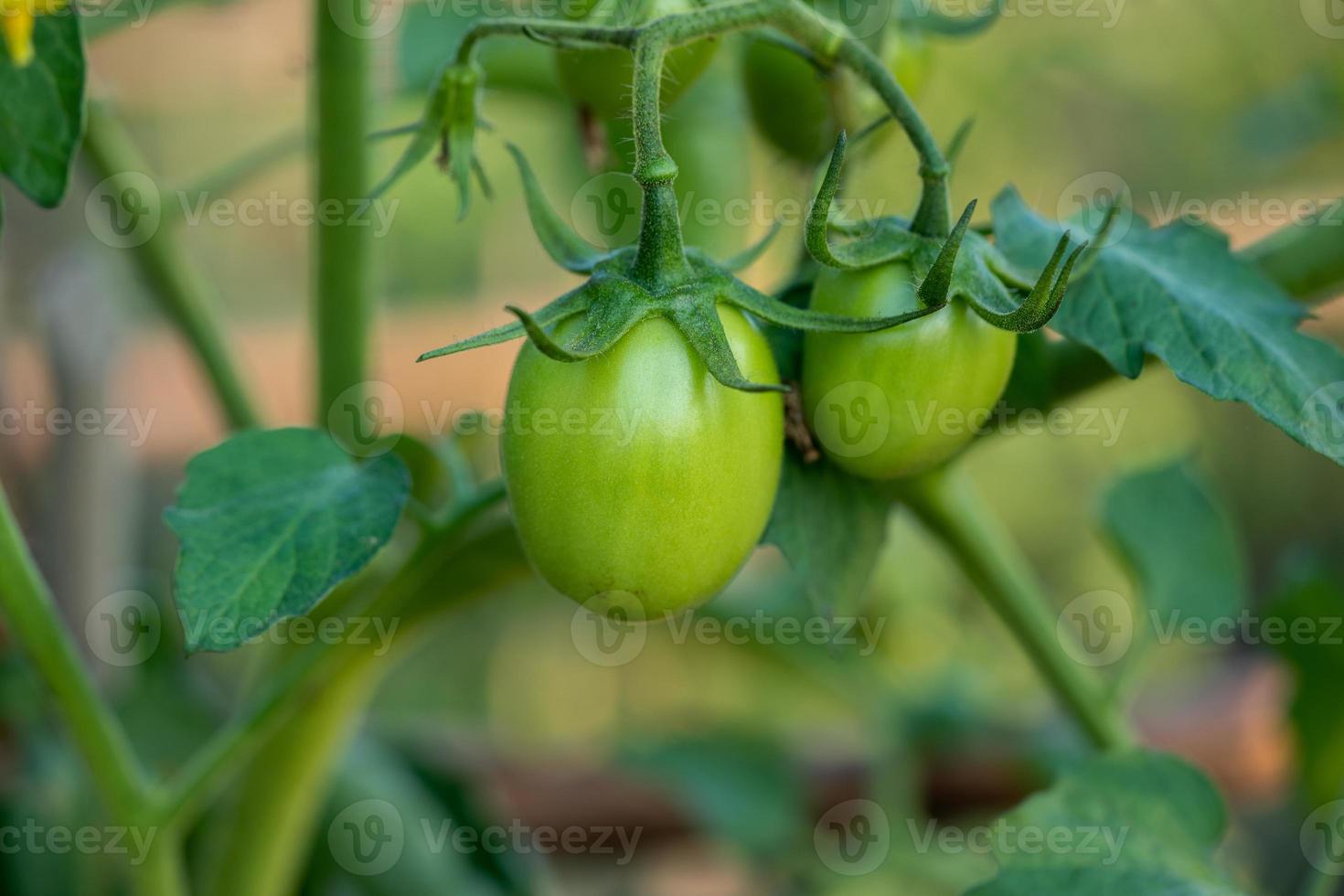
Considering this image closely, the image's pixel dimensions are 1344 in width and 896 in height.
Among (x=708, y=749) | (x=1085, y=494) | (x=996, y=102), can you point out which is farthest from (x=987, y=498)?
(x=708, y=749)

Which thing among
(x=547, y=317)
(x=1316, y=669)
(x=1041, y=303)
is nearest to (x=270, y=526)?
(x=547, y=317)

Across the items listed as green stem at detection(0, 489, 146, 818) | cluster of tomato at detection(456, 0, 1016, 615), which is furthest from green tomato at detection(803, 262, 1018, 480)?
green stem at detection(0, 489, 146, 818)

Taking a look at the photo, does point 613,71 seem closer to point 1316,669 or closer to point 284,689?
point 284,689

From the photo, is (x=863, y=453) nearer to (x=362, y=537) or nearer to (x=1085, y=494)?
(x=362, y=537)

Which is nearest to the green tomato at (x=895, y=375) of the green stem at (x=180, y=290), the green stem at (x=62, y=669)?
the green stem at (x=62, y=669)

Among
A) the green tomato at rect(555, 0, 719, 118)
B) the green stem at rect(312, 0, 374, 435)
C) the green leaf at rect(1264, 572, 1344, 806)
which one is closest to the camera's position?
the green tomato at rect(555, 0, 719, 118)

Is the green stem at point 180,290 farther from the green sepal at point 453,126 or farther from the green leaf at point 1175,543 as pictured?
the green leaf at point 1175,543

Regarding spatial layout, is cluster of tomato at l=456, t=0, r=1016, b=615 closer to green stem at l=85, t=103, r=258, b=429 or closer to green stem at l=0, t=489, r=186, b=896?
green stem at l=0, t=489, r=186, b=896
